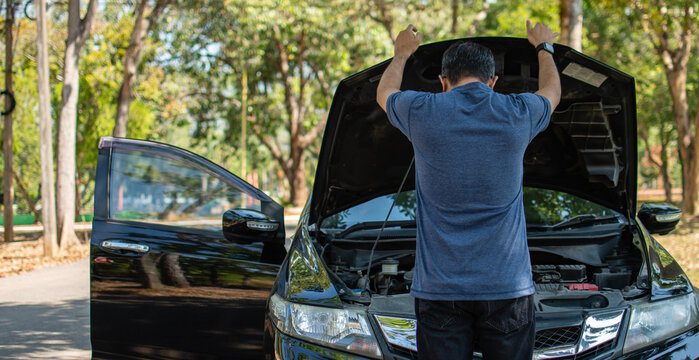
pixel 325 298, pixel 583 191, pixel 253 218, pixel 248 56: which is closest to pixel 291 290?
pixel 325 298

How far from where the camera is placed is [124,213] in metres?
3.92

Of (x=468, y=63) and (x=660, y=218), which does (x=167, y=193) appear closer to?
(x=468, y=63)

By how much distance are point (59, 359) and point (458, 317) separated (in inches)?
160

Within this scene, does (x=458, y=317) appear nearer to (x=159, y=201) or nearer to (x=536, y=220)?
(x=536, y=220)

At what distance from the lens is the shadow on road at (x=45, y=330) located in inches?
207

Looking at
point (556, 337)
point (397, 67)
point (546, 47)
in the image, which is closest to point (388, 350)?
point (556, 337)

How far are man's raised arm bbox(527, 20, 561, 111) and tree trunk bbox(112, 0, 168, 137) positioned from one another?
1358 cm

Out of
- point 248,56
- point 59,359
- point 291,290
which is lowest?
point 59,359

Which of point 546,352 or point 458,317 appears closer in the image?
point 458,317

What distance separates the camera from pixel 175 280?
363cm

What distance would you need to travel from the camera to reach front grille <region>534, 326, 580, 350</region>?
7.84 feet

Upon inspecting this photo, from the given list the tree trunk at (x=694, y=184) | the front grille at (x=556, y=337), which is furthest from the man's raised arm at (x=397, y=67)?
the tree trunk at (x=694, y=184)

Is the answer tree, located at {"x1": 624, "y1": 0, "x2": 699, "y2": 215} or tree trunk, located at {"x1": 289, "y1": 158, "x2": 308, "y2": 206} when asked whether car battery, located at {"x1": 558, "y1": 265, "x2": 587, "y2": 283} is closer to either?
tree, located at {"x1": 624, "y1": 0, "x2": 699, "y2": 215}

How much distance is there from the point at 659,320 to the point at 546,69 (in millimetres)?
1087
